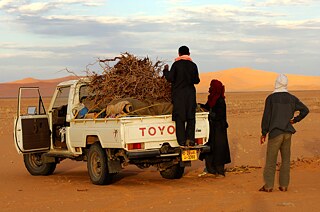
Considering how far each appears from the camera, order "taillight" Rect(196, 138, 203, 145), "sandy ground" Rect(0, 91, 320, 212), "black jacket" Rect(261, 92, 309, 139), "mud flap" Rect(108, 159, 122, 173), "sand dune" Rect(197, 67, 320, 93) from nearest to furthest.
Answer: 1. "sandy ground" Rect(0, 91, 320, 212)
2. "black jacket" Rect(261, 92, 309, 139)
3. "mud flap" Rect(108, 159, 122, 173)
4. "taillight" Rect(196, 138, 203, 145)
5. "sand dune" Rect(197, 67, 320, 93)

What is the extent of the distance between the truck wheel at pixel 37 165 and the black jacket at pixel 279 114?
223 inches

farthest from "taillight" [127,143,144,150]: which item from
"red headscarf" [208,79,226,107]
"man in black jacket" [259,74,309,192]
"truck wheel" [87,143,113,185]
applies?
"red headscarf" [208,79,226,107]

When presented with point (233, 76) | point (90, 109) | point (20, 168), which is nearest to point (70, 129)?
point (90, 109)

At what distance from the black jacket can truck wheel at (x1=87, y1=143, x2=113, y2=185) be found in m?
3.06

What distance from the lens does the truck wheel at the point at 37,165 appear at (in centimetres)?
1425

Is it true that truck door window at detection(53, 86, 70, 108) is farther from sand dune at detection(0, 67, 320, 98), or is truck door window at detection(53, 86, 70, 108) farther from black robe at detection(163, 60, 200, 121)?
sand dune at detection(0, 67, 320, 98)

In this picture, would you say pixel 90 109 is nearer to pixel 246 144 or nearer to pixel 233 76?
pixel 246 144

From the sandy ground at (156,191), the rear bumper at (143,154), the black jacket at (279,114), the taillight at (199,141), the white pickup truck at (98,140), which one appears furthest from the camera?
the taillight at (199,141)

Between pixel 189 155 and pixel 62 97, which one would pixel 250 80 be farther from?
pixel 189 155

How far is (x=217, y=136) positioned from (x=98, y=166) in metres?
2.48

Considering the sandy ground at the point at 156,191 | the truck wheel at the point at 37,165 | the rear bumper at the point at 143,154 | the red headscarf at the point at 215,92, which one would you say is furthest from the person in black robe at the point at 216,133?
the truck wheel at the point at 37,165

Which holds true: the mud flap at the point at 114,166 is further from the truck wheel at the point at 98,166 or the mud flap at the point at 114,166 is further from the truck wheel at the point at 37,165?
the truck wheel at the point at 37,165

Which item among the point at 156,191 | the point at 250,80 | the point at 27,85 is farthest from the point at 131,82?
the point at 250,80

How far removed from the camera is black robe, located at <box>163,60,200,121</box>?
11672 mm
